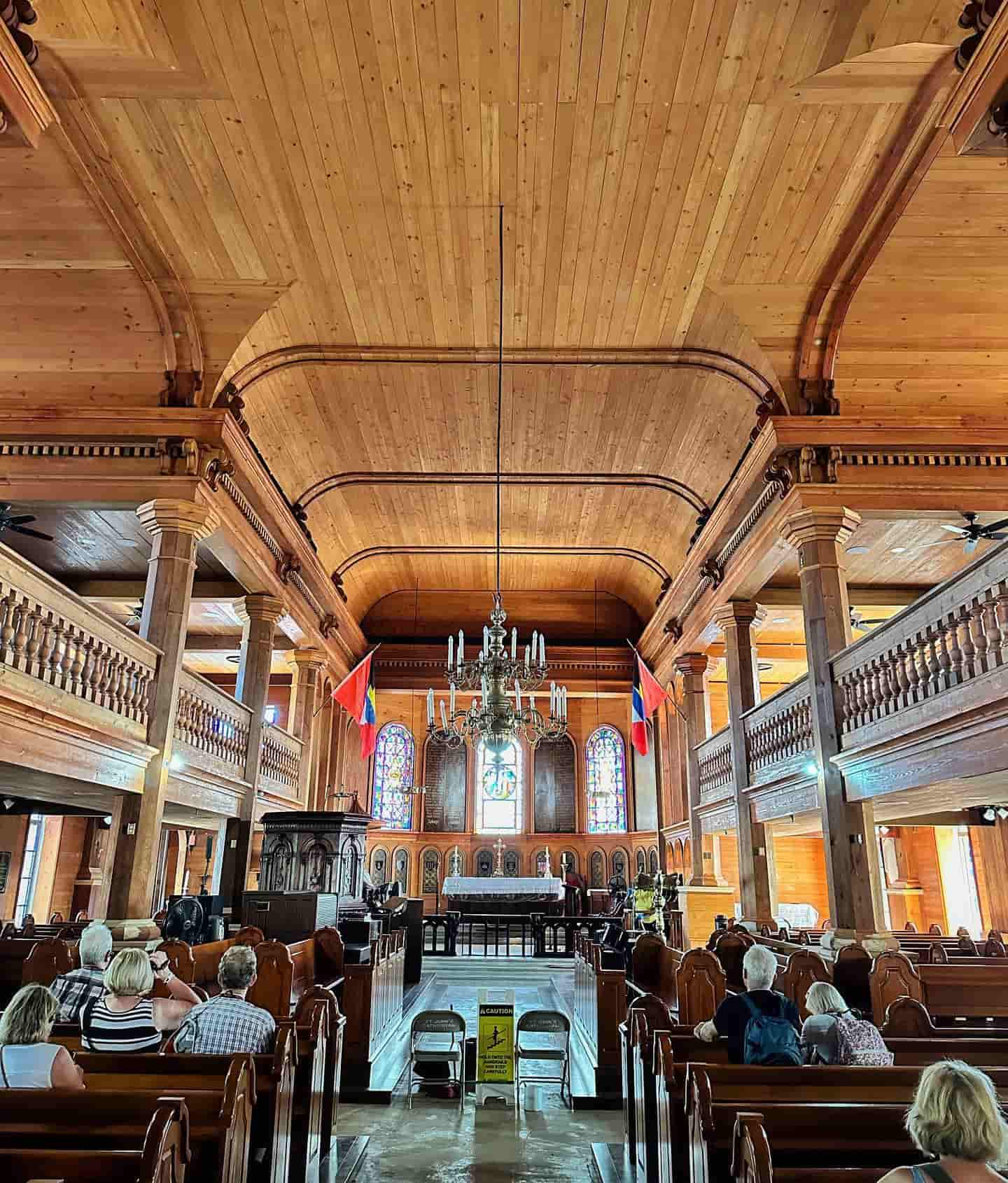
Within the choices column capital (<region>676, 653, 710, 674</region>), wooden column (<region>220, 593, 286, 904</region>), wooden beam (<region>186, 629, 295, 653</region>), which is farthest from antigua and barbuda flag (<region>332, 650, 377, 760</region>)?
column capital (<region>676, 653, 710, 674</region>)

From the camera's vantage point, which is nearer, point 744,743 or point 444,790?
point 744,743

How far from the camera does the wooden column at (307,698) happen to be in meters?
14.1

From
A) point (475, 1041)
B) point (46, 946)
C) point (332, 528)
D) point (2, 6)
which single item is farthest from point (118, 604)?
point (2, 6)

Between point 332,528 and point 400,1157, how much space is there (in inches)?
409

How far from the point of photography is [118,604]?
1443 centimetres

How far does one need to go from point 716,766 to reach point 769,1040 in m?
9.36

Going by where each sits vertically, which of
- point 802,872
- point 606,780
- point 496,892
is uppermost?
point 606,780

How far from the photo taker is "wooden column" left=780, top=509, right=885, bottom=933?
740cm

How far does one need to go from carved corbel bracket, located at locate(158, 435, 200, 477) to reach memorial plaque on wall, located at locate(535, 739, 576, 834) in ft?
55.3

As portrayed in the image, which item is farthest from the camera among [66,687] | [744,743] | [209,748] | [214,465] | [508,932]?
[508,932]

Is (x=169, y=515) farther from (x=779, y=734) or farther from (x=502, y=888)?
(x=502, y=888)

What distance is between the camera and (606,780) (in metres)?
23.7

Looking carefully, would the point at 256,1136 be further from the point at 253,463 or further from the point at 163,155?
the point at 253,463

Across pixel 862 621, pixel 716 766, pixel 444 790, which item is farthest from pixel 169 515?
pixel 444 790
